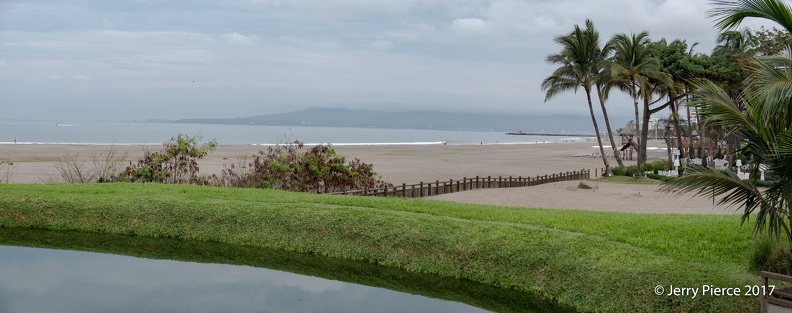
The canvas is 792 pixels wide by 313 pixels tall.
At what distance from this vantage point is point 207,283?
10383 mm

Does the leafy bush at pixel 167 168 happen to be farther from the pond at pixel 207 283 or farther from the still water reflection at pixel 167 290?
the still water reflection at pixel 167 290

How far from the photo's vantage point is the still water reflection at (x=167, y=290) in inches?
355

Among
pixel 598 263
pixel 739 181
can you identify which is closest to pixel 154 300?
pixel 598 263

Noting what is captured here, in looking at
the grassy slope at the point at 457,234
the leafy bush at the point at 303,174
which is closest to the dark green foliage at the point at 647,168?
the leafy bush at the point at 303,174

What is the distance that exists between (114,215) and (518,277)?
8557 millimetres

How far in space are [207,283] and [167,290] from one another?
0.68m

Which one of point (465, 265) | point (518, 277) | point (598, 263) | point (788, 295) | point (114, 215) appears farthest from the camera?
point (114, 215)

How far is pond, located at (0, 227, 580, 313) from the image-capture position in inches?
361

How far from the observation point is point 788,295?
6738mm

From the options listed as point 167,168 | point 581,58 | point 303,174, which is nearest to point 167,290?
point 303,174

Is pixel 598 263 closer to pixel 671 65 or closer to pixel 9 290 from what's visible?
pixel 9 290

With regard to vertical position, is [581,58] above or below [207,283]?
above

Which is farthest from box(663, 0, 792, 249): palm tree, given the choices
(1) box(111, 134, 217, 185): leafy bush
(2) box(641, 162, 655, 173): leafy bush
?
(2) box(641, 162, 655, 173): leafy bush

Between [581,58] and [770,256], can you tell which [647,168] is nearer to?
[581,58]
